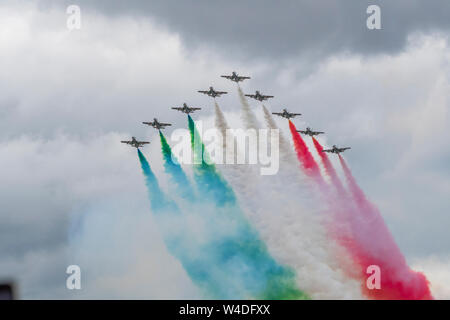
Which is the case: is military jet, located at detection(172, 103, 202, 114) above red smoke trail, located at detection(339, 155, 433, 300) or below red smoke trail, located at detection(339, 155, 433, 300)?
above

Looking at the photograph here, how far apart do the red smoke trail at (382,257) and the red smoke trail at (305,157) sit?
5.21m

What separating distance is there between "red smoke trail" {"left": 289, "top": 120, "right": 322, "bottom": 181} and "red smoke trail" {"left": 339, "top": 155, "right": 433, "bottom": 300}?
5.21m

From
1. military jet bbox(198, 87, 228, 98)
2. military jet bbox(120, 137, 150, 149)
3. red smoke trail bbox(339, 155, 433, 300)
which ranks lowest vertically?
red smoke trail bbox(339, 155, 433, 300)

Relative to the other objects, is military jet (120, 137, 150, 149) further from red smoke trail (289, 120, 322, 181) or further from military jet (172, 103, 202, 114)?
red smoke trail (289, 120, 322, 181)

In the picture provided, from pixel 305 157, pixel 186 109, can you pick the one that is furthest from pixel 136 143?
pixel 305 157

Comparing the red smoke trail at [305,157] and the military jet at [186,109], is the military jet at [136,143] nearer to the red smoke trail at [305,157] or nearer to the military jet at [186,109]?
the military jet at [186,109]

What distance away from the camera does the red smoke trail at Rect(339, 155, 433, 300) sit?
5762 inches

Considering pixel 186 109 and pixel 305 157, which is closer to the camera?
pixel 186 109

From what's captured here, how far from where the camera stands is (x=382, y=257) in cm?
14788

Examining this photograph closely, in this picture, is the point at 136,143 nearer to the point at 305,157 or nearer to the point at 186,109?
the point at 186,109

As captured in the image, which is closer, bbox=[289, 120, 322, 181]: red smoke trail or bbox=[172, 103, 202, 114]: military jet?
bbox=[172, 103, 202, 114]: military jet

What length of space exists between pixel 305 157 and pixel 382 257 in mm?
23015
